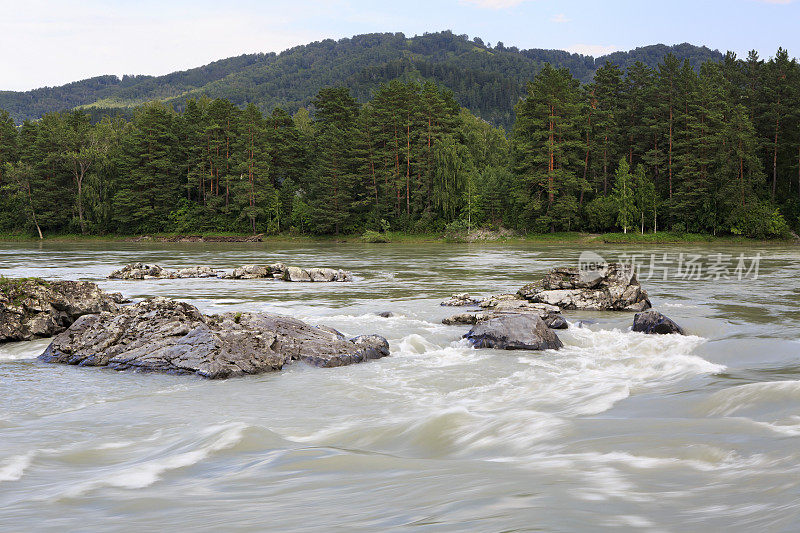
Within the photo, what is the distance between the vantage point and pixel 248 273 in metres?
27.9

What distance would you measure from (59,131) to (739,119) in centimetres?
7891

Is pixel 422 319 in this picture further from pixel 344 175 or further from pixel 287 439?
pixel 344 175

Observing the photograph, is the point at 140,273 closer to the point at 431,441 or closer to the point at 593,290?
the point at 593,290

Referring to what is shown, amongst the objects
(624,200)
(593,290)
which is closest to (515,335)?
(593,290)

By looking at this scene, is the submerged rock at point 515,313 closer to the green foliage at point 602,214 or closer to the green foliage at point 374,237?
the green foliage at point 602,214

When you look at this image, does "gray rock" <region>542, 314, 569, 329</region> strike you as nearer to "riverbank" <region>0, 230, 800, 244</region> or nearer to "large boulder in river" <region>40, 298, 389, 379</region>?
"large boulder in river" <region>40, 298, 389, 379</region>

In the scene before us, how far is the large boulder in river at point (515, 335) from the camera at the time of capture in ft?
38.8

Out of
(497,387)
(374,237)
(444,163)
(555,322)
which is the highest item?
(444,163)

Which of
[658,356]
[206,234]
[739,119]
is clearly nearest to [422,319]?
[658,356]

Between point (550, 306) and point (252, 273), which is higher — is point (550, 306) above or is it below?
below

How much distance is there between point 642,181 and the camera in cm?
6209

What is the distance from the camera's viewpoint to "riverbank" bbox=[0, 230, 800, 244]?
189 ft

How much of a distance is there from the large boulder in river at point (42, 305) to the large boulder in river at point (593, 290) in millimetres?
11522

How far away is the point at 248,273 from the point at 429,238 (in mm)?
39991
